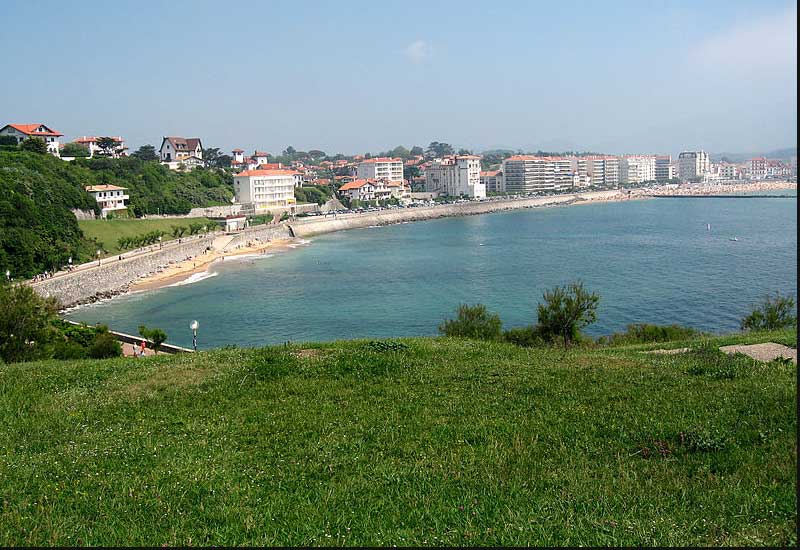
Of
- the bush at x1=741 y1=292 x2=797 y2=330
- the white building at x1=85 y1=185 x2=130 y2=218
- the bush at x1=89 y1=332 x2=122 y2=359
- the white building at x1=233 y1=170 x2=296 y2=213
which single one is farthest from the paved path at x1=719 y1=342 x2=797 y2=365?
the white building at x1=233 y1=170 x2=296 y2=213

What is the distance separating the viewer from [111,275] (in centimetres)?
4034

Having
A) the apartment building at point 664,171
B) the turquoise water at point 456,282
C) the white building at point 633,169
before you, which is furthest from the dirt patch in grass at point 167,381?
the apartment building at point 664,171

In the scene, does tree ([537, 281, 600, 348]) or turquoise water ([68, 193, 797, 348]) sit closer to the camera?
tree ([537, 281, 600, 348])

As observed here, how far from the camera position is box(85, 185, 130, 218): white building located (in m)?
59.3

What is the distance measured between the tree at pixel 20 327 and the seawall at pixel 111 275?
17.9 metres

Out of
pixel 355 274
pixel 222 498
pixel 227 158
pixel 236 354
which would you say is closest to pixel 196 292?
pixel 355 274

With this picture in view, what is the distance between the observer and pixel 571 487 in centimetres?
604

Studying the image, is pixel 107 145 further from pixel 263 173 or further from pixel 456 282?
pixel 456 282

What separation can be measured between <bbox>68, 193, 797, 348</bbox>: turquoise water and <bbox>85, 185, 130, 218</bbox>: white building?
50.9 feet

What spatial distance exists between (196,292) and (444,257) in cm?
2086

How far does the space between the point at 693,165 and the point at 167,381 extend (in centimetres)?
19777

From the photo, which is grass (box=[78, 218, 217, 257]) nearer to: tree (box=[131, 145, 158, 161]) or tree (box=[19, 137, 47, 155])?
tree (box=[19, 137, 47, 155])

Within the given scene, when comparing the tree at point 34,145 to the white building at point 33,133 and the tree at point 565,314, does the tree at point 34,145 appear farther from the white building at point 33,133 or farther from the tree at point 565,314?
the tree at point 565,314

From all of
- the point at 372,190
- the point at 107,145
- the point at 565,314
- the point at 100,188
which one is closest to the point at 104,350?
the point at 565,314
